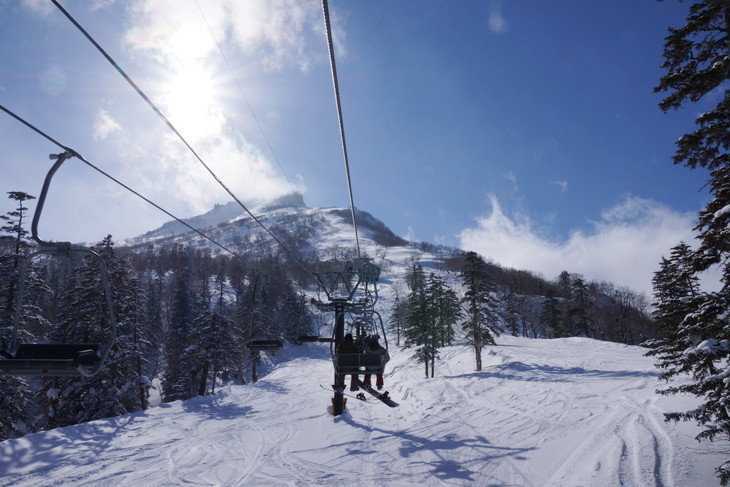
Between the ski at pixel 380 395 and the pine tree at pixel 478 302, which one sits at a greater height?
the pine tree at pixel 478 302

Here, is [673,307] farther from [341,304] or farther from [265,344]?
[265,344]

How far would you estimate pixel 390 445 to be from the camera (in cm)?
1316

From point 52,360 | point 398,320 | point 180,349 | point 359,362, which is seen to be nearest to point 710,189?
point 359,362

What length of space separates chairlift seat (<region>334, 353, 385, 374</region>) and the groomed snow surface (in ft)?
8.24

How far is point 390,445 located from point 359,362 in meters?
3.00

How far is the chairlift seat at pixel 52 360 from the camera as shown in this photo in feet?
21.2

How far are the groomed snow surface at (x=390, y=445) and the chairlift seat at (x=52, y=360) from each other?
530cm

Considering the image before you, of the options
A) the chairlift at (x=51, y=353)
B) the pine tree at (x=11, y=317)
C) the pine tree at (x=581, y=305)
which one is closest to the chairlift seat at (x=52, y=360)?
the chairlift at (x=51, y=353)

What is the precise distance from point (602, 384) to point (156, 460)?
27.4 m

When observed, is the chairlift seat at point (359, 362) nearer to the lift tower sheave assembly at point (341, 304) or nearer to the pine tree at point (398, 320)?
the lift tower sheave assembly at point (341, 304)

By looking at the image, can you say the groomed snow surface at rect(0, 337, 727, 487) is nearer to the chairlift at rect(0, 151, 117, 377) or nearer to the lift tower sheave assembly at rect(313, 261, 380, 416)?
the lift tower sheave assembly at rect(313, 261, 380, 416)

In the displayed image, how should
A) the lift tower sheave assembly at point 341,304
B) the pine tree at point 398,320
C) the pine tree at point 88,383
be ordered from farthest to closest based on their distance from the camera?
1. the pine tree at point 398,320
2. the pine tree at point 88,383
3. the lift tower sheave assembly at point 341,304

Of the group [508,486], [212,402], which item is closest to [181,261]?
[212,402]

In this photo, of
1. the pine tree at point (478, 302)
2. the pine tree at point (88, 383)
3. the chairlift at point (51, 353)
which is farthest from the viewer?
the pine tree at point (478, 302)
